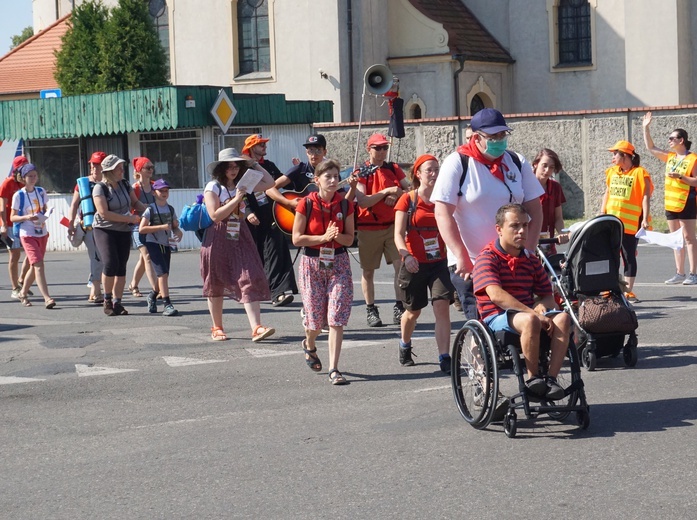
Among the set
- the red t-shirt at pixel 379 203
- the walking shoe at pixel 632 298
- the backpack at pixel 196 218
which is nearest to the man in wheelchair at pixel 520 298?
the backpack at pixel 196 218

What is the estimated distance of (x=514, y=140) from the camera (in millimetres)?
27516

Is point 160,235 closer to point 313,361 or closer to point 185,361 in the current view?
point 185,361

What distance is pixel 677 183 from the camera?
1550 cm

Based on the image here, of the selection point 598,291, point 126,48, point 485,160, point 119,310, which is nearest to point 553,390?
point 485,160

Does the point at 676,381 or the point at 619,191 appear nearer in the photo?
the point at 676,381

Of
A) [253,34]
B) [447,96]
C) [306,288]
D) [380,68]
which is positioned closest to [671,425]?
[306,288]

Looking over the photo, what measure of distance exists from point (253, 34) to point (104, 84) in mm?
5218

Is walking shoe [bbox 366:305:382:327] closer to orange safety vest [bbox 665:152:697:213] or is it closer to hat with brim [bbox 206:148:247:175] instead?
hat with brim [bbox 206:148:247:175]

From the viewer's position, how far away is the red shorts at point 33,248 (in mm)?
15750

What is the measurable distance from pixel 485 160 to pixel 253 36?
3018cm

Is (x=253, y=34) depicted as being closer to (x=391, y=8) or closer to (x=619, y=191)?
(x=391, y=8)

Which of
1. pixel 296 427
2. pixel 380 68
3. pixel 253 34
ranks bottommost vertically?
pixel 296 427

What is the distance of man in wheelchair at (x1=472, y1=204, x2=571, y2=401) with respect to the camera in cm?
738

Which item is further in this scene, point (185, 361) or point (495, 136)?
point (185, 361)
